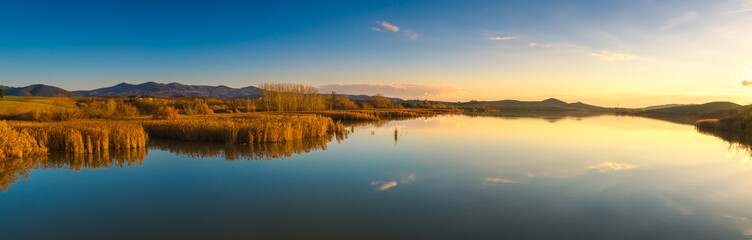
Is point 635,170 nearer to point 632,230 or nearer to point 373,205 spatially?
point 632,230

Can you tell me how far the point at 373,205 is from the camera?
7.32 metres

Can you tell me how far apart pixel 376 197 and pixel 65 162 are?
11.0 metres

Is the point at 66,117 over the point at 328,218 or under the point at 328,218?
over

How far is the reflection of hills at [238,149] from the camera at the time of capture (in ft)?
44.5

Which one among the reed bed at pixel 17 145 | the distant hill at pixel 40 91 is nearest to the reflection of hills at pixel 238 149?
the reed bed at pixel 17 145

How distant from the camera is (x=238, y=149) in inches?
592

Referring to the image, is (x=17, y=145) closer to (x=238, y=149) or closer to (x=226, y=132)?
(x=238, y=149)

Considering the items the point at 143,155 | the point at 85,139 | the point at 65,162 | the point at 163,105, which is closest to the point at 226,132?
the point at 143,155

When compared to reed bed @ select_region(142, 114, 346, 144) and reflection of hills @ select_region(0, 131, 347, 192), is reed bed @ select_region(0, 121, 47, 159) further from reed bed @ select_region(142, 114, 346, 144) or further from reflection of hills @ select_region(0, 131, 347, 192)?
reed bed @ select_region(142, 114, 346, 144)

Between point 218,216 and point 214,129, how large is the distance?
12235 millimetres

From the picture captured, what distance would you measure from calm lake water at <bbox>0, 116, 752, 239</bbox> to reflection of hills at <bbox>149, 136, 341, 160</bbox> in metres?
0.21

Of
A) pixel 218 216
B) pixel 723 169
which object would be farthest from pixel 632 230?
pixel 723 169

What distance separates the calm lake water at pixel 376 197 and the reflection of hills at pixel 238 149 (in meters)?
0.21

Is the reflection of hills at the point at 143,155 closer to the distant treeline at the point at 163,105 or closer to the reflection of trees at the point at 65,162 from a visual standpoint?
the reflection of trees at the point at 65,162
